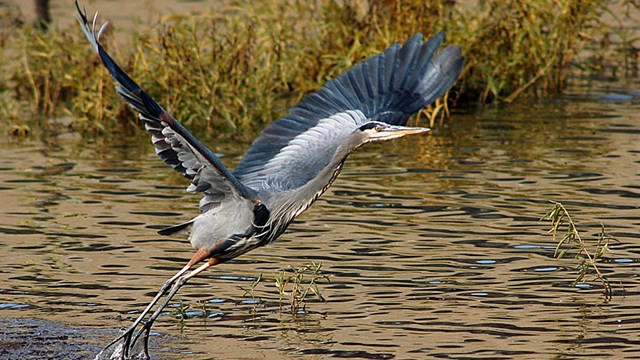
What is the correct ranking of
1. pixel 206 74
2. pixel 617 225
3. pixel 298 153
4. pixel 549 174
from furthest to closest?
pixel 206 74
pixel 549 174
pixel 617 225
pixel 298 153

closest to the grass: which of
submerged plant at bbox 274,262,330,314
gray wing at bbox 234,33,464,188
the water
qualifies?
the water

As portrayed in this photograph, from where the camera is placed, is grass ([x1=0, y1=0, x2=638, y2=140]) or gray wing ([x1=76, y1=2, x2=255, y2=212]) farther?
grass ([x1=0, y1=0, x2=638, y2=140])

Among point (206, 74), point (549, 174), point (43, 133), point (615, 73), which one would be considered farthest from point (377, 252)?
point (615, 73)

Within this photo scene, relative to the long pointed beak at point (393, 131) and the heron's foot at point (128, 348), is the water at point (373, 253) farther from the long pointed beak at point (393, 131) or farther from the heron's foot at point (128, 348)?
the long pointed beak at point (393, 131)

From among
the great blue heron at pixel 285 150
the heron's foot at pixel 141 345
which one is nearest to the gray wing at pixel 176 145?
the great blue heron at pixel 285 150

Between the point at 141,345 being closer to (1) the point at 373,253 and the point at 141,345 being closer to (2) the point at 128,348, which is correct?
(2) the point at 128,348

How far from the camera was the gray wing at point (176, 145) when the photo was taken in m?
5.82

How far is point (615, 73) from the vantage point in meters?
15.3

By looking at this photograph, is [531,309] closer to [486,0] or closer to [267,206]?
[267,206]

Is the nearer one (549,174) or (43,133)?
(549,174)

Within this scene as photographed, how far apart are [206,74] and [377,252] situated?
449 cm

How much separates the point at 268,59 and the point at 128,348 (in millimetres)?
6802

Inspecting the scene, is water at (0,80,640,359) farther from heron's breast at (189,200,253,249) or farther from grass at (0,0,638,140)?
grass at (0,0,638,140)

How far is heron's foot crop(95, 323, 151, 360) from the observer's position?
6.63m
